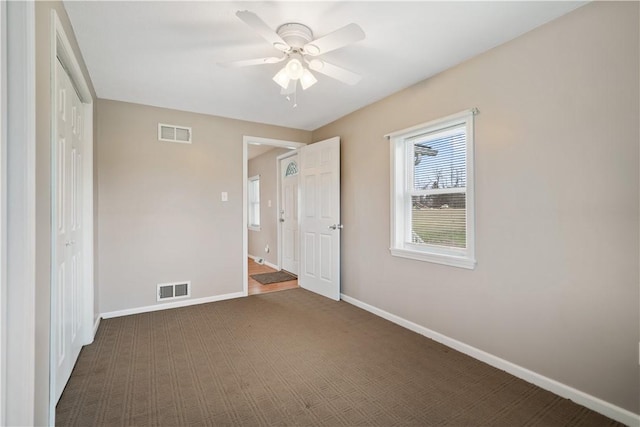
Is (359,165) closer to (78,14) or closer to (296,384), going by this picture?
(296,384)

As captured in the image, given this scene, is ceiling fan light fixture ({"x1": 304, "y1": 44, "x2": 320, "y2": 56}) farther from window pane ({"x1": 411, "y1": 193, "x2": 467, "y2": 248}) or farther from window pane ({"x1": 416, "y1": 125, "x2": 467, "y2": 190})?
window pane ({"x1": 411, "y1": 193, "x2": 467, "y2": 248})

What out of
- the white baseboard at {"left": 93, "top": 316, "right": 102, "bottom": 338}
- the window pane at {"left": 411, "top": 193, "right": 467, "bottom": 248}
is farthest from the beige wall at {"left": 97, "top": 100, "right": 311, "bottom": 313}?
the window pane at {"left": 411, "top": 193, "right": 467, "bottom": 248}

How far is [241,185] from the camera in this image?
3.92 m

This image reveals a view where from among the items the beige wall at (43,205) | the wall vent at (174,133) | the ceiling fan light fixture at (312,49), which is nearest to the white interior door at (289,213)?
the wall vent at (174,133)

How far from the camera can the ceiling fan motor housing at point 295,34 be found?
6.27ft

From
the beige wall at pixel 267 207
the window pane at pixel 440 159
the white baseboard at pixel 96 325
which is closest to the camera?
the window pane at pixel 440 159

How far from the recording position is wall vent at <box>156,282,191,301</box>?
345 centimetres

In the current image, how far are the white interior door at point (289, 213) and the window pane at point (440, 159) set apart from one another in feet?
8.78

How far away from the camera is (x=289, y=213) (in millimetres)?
5469

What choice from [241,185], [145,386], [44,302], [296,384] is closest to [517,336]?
[296,384]

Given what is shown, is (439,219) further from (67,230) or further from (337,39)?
(67,230)

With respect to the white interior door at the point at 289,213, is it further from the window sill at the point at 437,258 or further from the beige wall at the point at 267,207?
the window sill at the point at 437,258

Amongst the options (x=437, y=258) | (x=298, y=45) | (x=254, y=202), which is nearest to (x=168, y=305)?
(x=437, y=258)

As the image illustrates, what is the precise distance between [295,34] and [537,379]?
272cm
